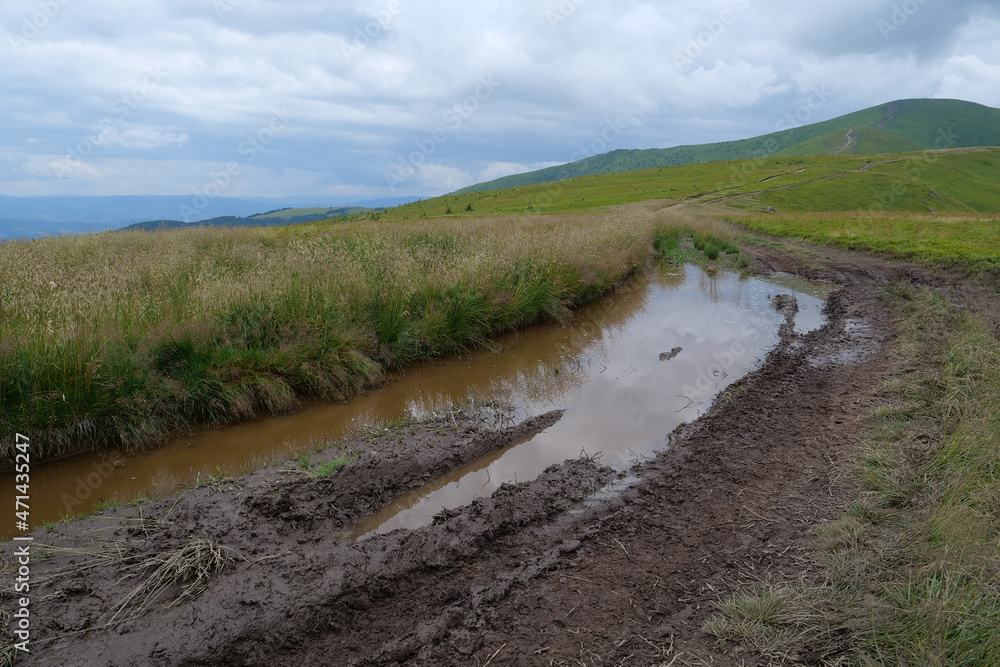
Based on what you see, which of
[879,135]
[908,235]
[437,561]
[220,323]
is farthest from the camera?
[879,135]

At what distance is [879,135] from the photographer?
13875 cm

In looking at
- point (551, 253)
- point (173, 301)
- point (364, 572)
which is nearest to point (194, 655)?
point (364, 572)

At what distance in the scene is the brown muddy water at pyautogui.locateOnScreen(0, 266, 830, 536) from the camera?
15.7 ft

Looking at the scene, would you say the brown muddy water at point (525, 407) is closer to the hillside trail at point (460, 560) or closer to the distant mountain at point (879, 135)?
the hillside trail at point (460, 560)

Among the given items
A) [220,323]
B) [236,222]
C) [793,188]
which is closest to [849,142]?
[793,188]

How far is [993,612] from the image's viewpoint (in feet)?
7.54

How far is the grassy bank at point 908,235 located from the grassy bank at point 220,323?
36.1ft

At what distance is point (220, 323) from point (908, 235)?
2379 centimetres

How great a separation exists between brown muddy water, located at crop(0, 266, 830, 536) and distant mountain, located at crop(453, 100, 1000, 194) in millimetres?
145065

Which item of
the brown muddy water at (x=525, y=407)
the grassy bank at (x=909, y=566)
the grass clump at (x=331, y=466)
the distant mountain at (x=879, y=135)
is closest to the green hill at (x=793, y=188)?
the brown muddy water at (x=525, y=407)

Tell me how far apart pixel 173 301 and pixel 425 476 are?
490 centimetres

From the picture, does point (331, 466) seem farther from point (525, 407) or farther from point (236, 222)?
point (236, 222)

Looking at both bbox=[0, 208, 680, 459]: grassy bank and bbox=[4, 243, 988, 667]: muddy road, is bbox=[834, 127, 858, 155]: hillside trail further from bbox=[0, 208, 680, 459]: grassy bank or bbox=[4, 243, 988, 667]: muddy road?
bbox=[4, 243, 988, 667]: muddy road

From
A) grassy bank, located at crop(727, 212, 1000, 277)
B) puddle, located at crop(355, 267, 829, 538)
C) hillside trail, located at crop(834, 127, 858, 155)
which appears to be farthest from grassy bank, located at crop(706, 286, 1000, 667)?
hillside trail, located at crop(834, 127, 858, 155)
